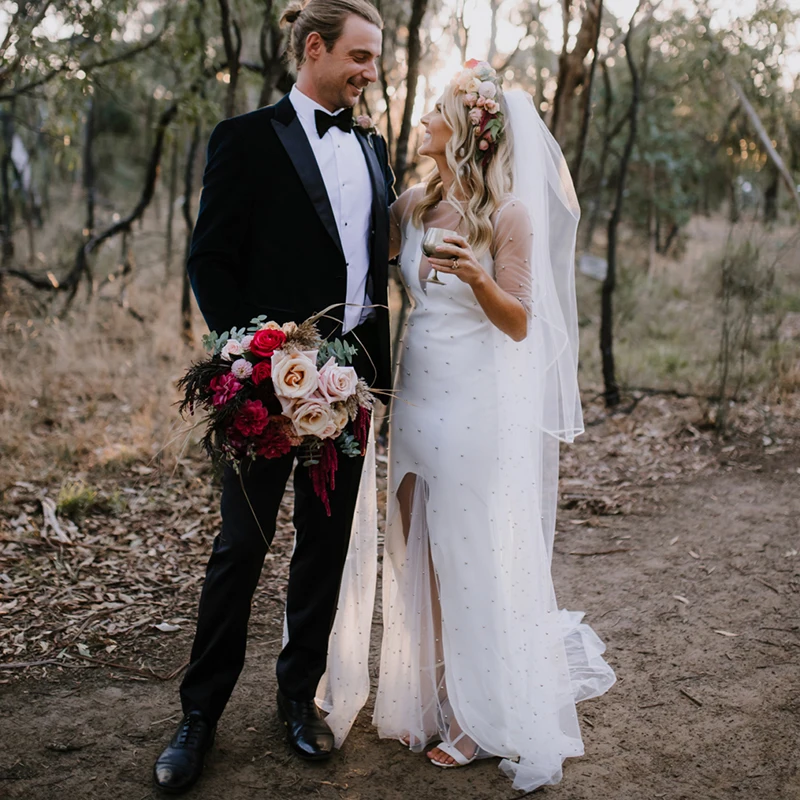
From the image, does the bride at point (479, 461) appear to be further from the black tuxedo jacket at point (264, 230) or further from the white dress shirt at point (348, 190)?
the black tuxedo jacket at point (264, 230)

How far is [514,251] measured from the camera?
2.78 metres

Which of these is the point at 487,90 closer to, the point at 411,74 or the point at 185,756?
the point at 185,756

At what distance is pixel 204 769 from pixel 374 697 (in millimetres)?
821

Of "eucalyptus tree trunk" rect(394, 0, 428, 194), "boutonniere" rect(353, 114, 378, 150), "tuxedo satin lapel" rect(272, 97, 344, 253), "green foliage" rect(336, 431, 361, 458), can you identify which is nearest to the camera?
"green foliage" rect(336, 431, 361, 458)

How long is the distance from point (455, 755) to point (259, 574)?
928mm

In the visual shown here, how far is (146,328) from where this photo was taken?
8.83 m

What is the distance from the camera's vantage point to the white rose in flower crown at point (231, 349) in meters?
2.47

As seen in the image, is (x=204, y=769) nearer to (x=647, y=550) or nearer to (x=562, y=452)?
(x=647, y=550)

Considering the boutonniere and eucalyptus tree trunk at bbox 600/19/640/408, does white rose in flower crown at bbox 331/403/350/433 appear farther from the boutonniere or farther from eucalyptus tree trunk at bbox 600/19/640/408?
eucalyptus tree trunk at bbox 600/19/640/408

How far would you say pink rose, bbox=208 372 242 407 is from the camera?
2.42 meters

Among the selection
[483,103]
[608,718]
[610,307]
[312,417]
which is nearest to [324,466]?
[312,417]

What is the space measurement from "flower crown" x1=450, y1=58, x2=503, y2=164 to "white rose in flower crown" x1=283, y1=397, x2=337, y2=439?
109 cm

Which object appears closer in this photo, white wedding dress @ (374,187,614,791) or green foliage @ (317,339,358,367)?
green foliage @ (317,339,358,367)

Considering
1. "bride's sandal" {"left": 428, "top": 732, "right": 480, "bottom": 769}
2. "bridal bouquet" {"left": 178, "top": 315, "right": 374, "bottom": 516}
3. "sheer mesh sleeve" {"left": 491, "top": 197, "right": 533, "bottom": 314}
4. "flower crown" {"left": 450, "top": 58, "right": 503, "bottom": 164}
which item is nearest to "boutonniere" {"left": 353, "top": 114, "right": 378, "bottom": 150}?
"flower crown" {"left": 450, "top": 58, "right": 503, "bottom": 164}
